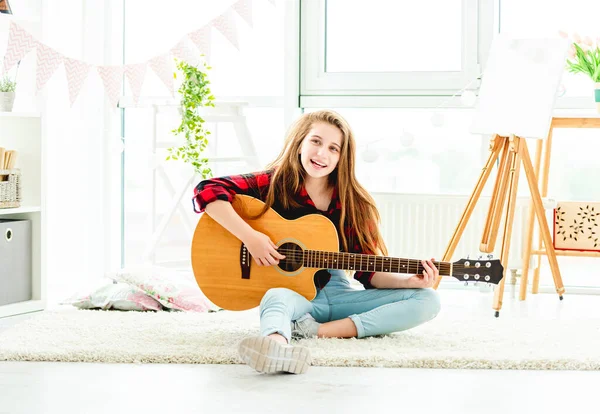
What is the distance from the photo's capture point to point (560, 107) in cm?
353

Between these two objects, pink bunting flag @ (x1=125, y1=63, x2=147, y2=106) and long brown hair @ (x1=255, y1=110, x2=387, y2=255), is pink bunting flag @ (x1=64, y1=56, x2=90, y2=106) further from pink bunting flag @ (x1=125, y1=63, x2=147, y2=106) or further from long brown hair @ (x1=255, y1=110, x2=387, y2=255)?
long brown hair @ (x1=255, y1=110, x2=387, y2=255)

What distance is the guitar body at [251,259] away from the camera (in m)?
2.33

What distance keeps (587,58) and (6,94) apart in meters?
2.26

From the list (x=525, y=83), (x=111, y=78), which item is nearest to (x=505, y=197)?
(x=525, y=83)

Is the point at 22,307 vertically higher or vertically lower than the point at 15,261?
lower

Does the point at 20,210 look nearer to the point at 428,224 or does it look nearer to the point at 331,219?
the point at 331,219

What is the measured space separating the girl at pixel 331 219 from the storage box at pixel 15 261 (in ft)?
2.93

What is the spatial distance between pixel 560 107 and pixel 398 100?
70cm

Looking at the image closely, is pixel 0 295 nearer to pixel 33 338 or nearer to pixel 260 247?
pixel 33 338

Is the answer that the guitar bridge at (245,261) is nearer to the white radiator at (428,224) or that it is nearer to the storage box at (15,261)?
the storage box at (15,261)

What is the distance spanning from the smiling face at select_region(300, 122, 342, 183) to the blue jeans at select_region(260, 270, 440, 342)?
328 millimetres

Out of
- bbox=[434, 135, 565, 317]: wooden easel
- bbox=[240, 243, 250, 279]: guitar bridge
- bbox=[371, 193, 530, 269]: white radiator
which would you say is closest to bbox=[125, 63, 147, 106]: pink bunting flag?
bbox=[240, 243, 250, 279]: guitar bridge

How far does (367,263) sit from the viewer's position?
228cm

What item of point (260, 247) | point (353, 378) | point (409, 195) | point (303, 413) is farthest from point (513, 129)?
point (303, 413)
